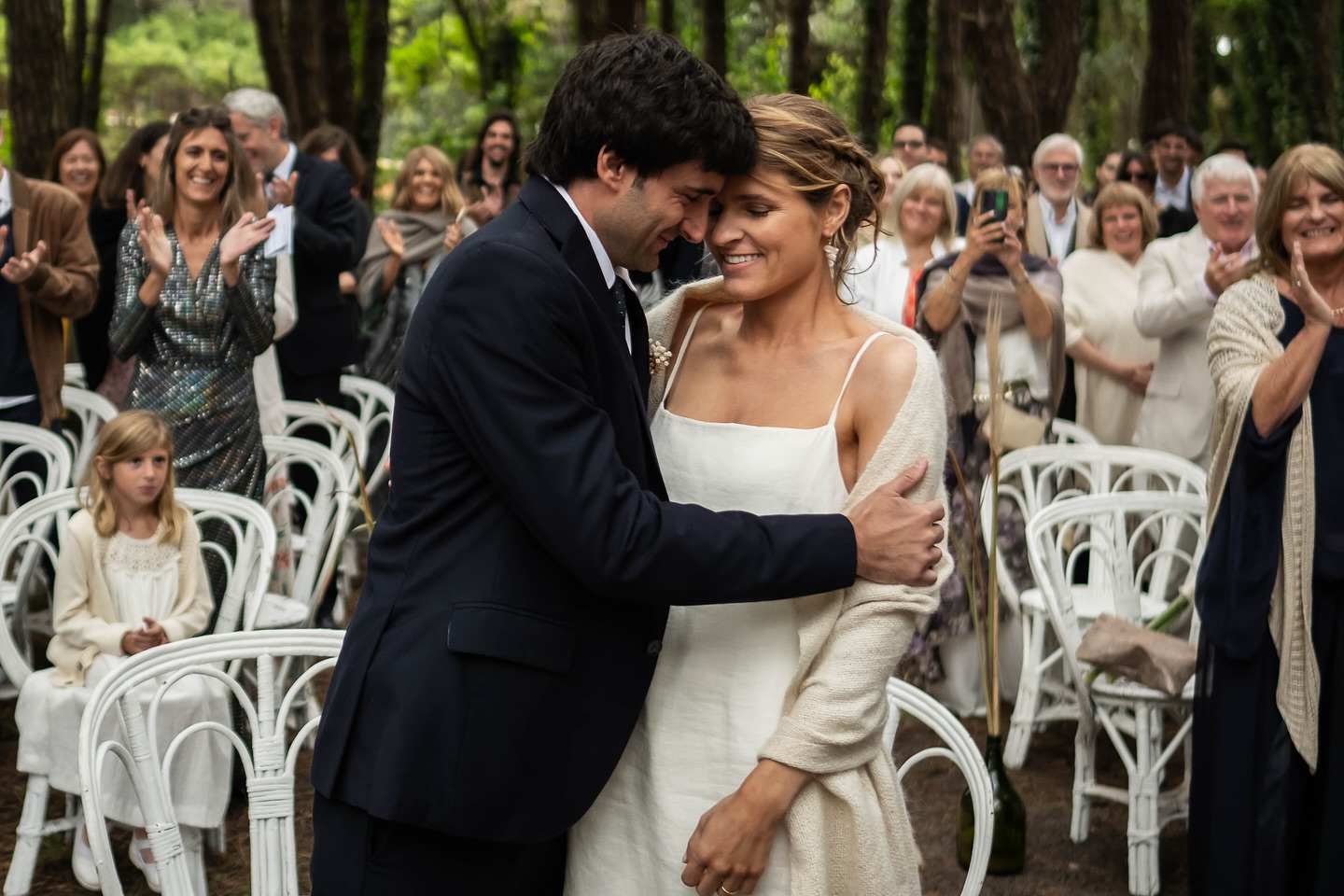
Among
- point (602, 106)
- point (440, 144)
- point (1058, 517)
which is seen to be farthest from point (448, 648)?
point (440, 144)

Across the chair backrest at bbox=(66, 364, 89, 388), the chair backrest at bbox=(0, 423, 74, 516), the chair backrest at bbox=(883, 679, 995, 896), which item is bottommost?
the chair backrest at bbox=(883, 679, 995, 896)

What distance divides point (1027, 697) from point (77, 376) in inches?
186

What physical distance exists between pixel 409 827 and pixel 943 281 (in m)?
4.35

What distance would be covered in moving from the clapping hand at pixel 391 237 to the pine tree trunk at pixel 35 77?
9.01ft

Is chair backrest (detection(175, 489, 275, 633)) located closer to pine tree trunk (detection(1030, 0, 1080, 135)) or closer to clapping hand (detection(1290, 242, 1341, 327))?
clapping hand (detection(1290, 242, 1341, 327))

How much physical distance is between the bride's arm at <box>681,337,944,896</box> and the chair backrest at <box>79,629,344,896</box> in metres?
0.86

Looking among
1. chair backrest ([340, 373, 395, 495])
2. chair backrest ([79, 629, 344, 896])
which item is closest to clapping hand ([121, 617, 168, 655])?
chair backrest ([79, 629, 344, 896])

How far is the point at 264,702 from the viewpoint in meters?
2.95

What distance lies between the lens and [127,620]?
15.2 feet

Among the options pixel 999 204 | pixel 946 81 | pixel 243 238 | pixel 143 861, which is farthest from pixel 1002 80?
pixel 143 861

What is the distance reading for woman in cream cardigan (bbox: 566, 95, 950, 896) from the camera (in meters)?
2.37

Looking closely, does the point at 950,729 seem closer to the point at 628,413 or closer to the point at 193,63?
the point at 628,413

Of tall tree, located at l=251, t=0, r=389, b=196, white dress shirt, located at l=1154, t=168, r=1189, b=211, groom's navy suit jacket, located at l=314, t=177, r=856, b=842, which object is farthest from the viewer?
tall tree, located at l=251, t=0, r=389, b=196

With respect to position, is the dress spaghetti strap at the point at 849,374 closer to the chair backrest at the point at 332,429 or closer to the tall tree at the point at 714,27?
the chair backrest at the point at 332,429
